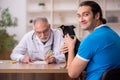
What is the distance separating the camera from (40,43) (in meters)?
2.95

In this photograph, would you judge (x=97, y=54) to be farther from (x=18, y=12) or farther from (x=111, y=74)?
(x=18, y=12)

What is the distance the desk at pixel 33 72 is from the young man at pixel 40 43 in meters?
0.43

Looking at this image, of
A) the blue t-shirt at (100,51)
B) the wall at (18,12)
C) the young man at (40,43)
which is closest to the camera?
the blue t-shirt at (100,51)

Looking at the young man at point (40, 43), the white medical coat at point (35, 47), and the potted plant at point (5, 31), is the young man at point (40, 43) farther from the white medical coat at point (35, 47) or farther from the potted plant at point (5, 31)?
the potted plant at point (5, 31)

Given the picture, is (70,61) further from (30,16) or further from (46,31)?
(30,16)

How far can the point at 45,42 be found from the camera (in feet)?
9.70

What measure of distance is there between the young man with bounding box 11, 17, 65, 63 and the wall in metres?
2.23

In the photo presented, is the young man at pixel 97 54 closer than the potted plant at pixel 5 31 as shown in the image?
Yes

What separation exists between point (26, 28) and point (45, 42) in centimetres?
221

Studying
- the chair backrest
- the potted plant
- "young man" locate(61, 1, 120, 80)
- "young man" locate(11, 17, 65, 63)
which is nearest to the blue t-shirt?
"young man" locate(61, 1, 120, 80)

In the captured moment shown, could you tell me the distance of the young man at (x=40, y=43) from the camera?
2785 millimetres

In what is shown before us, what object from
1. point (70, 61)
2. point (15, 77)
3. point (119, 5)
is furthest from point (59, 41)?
point (119, 5)

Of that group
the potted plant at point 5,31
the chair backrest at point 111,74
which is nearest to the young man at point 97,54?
the chair backrest at point 111,74

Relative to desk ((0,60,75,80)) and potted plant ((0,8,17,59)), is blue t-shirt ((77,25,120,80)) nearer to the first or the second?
desk ((0,60,75,80))
